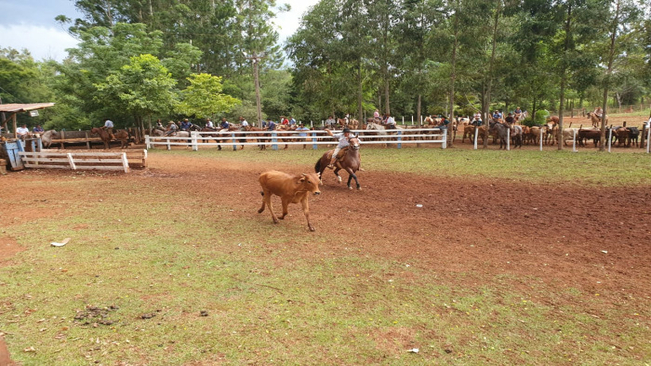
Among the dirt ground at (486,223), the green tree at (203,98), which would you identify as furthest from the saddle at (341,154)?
the green tree at (203,98)

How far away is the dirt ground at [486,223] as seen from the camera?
5.90 metres

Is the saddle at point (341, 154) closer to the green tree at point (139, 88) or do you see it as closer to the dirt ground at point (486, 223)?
the dirt ground at point (486, 223)

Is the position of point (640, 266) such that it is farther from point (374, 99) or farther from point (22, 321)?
point (374, 99)

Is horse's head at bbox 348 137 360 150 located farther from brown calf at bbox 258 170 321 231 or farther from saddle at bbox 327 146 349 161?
brown calf at bbox 258 170 321 231

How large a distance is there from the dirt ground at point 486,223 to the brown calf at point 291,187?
0.57 metres

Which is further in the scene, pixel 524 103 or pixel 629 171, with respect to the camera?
pixel 524 103

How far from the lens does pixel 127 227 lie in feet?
25.9

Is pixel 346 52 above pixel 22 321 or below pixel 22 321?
above

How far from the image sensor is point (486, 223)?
26.9ft

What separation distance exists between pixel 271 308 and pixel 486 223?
17.6 feet

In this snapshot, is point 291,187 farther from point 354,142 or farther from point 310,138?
point 310,138

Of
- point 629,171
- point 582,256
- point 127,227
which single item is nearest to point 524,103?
point 629,171

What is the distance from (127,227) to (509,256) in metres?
7.11

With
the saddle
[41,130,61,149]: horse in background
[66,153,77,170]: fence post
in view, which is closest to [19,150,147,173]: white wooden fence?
[66,153,77,170]: fence post
